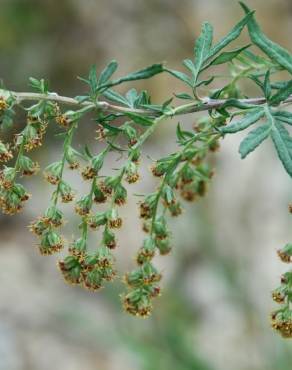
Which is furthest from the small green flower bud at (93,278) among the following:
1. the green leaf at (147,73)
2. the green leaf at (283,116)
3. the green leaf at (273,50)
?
the green leaf at (273,50)

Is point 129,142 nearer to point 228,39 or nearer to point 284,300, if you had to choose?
point 228,39

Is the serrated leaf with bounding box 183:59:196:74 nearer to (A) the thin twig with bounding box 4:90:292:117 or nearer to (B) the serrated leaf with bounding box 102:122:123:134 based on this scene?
(A) the thin twig with bounding box 4:90:292:117

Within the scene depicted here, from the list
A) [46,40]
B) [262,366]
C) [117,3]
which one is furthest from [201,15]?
[262,366]

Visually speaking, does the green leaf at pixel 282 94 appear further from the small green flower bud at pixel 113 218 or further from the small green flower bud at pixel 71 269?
the small green flower bud at pixel 71 269

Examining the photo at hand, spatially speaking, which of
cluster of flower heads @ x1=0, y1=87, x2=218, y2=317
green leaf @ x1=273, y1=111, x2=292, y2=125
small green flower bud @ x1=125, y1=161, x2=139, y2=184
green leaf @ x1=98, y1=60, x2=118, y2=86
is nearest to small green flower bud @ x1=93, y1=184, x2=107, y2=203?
cluster of flower heads @ x1=0, y1=87, x2=218, y2=317

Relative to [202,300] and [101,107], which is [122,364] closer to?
[202,300]
